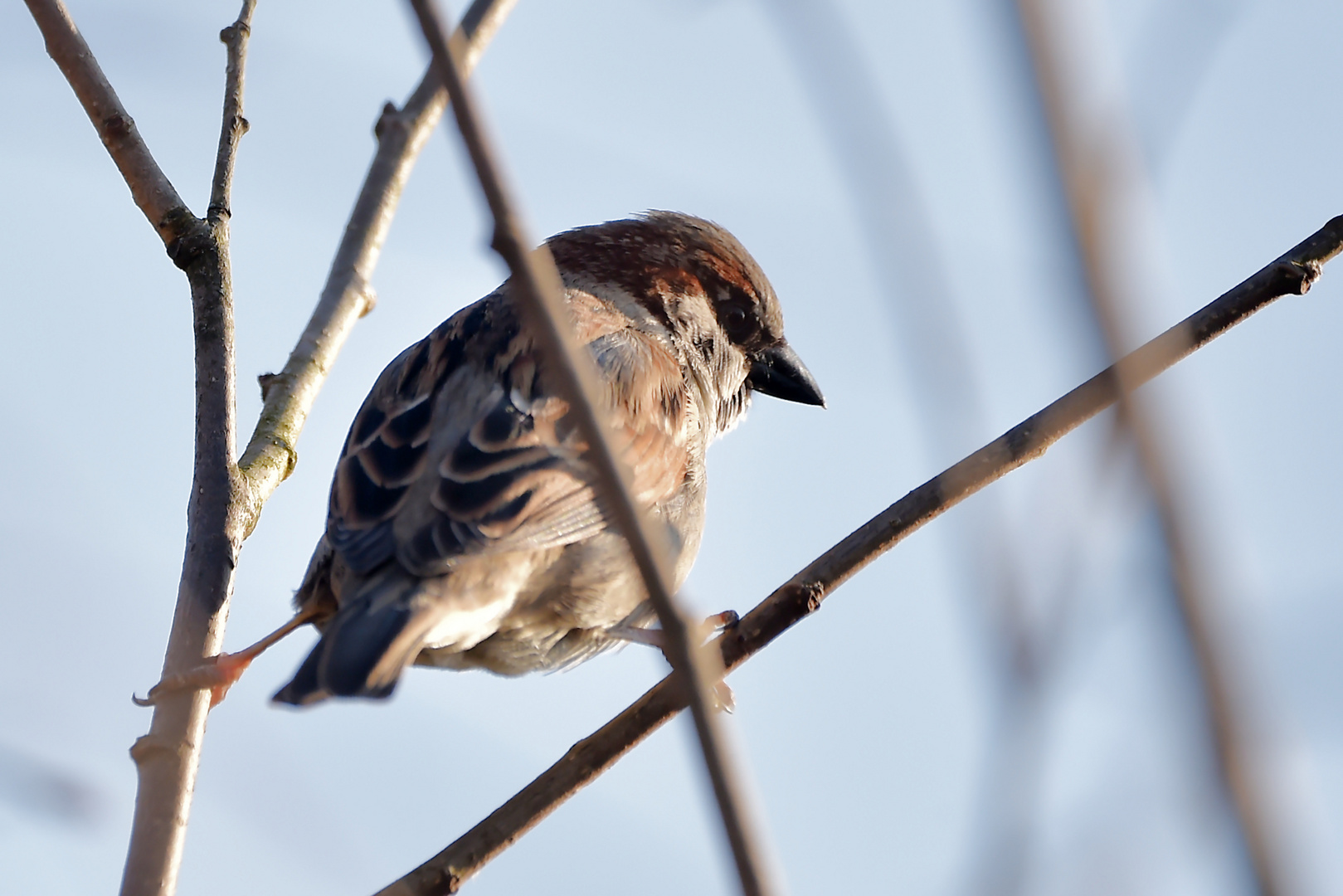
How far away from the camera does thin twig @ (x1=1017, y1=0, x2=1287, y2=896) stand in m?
1.28

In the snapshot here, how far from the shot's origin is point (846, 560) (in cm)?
327

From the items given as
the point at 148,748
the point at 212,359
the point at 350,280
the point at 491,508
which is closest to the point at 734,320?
the point at 350,280

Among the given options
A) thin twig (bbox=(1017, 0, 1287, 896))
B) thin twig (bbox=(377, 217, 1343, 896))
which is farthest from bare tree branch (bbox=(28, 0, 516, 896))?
thin twig (bbox=(1017, 0, 1287, 896))

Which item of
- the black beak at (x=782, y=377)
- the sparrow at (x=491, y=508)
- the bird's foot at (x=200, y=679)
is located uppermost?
the black beak at (x=782, y=377)

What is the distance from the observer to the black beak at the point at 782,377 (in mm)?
6453

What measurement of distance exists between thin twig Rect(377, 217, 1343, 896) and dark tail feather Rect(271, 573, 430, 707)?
43 centimetres

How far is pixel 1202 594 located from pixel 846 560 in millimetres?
1984

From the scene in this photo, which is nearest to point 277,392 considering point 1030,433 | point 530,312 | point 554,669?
point 554,669

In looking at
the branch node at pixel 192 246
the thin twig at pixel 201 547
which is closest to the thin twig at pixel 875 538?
Result: the thin twig at pixel 201 547

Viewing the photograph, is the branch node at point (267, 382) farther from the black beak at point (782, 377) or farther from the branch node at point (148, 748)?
the black beak at point (782, 377)

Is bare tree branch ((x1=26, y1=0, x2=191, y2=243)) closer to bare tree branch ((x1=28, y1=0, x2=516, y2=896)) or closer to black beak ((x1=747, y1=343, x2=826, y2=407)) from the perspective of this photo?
bare tree branch ((x1=28, y1=0, x2=516, y2=896))

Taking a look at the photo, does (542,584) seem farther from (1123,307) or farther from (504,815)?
(1123,307)

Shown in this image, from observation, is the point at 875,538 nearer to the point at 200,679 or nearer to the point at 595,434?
the point at 595,434

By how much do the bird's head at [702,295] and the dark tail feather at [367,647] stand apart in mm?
2592
